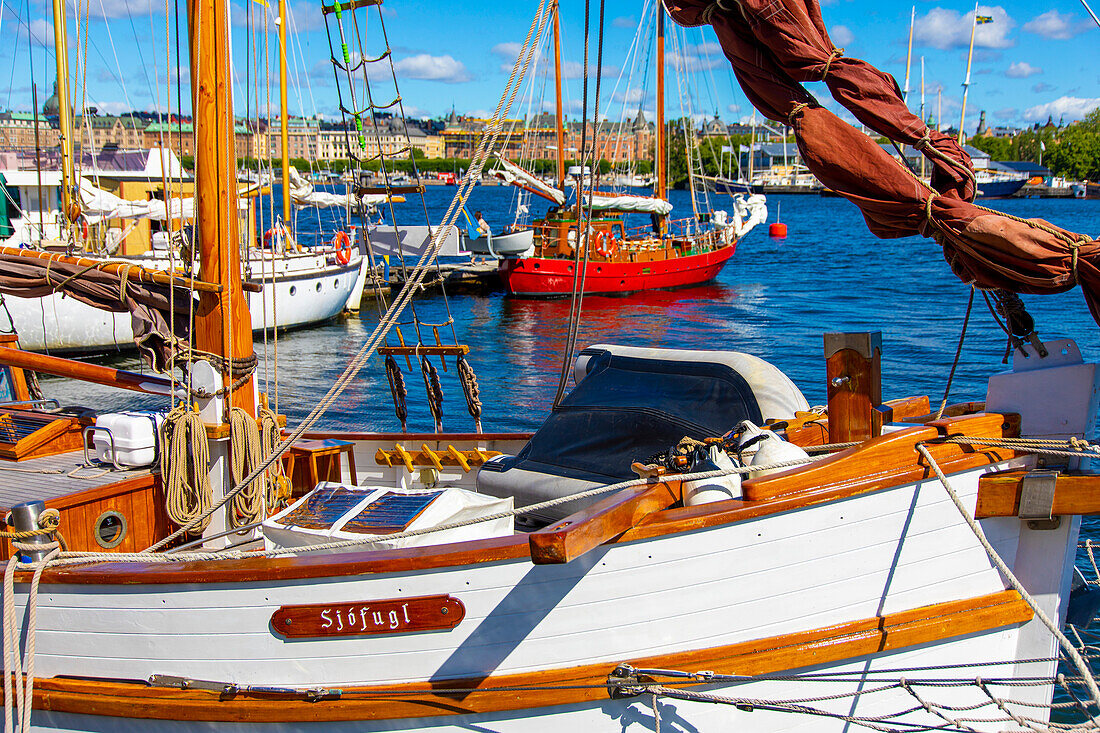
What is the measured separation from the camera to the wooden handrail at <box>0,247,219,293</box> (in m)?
5.04

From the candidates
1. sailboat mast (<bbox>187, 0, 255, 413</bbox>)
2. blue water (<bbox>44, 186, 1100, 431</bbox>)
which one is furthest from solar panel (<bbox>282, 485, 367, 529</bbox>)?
blue water (<bbox>44, 186, 1100, 431</bbox>)

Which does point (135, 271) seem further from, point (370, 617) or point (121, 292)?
point (370, 617)

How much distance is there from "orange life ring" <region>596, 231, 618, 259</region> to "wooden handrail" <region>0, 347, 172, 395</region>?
25605 millimetres

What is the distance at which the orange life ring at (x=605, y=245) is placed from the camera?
100 feet

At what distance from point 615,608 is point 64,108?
632 inches

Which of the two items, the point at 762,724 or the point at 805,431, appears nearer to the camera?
the point at 762,724

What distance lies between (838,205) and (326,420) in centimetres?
9134

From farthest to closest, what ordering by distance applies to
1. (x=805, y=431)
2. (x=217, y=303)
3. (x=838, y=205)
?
1. (x=838, y=205)
2. (x=217, y=303)
3. (x=805, y=431)

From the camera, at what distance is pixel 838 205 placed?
9756cm

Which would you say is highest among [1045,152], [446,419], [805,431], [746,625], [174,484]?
[1045,152]

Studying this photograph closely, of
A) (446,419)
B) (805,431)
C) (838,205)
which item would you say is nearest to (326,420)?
(446,419)

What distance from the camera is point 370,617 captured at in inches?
147

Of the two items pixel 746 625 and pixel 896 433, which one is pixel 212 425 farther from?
pixel 896 433

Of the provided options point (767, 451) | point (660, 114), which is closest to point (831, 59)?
point (767, 451)
